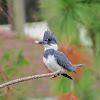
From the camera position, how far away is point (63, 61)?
428 mm

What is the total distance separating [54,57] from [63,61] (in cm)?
2

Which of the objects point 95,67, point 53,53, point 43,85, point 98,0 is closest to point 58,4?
point 98,0

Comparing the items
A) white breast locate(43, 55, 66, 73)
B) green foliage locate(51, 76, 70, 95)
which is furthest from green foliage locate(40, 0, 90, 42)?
white breast locate(43, 55, 66, 73)

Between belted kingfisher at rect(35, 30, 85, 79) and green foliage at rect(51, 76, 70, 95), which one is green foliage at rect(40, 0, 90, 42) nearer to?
green foliage at rect(51, 76, 70, 95)

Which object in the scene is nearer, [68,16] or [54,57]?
[54,57]

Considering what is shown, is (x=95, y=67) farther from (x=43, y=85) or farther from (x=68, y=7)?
(x=43, y=85)

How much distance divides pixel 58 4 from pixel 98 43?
24 cm

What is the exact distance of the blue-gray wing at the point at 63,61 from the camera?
1.38 ft

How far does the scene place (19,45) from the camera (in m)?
2.20

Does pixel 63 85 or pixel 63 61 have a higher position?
pixel 63 61

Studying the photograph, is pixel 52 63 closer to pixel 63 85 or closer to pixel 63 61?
pixel 63 61

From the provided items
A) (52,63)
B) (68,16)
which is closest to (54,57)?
(52,63)

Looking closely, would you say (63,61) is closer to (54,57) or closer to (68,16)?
(54,57)

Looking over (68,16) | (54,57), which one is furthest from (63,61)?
(68,16)
